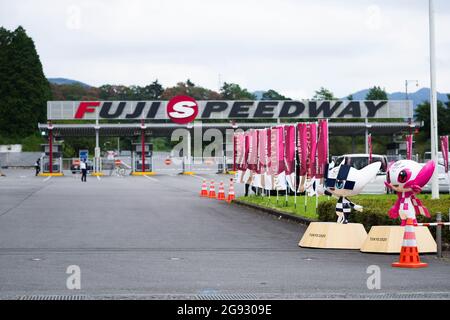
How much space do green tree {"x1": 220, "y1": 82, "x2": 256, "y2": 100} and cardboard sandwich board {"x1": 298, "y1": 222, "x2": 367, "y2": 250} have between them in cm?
15696

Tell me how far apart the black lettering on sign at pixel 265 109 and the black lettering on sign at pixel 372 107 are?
7.56m

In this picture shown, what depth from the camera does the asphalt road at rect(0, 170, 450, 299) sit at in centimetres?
1187

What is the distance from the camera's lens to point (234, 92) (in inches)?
6964

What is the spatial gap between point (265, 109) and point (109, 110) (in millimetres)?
12754

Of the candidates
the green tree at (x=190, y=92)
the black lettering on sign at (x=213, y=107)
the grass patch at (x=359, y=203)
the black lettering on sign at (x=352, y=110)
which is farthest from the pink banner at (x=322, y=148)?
the green tree at (x=190, y=92)

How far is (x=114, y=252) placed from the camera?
1667 cm

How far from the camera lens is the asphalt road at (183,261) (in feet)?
38.9

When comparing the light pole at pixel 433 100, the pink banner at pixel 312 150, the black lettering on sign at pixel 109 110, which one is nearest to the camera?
the light pole at pixel 433 100

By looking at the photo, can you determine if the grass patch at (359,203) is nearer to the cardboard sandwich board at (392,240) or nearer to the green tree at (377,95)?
the cardboard sandwich board at (392,240)

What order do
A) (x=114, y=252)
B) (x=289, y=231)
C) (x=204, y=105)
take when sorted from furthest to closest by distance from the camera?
(x=204, y=105) < (x=289, y=231) < (x=114, y=252)

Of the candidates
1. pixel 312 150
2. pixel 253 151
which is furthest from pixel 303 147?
pixel 253 151

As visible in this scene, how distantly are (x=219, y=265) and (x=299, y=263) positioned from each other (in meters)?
1.36

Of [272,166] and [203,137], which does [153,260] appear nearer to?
[272,166]

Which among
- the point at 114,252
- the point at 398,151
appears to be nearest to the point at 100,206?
the point at 114,252
